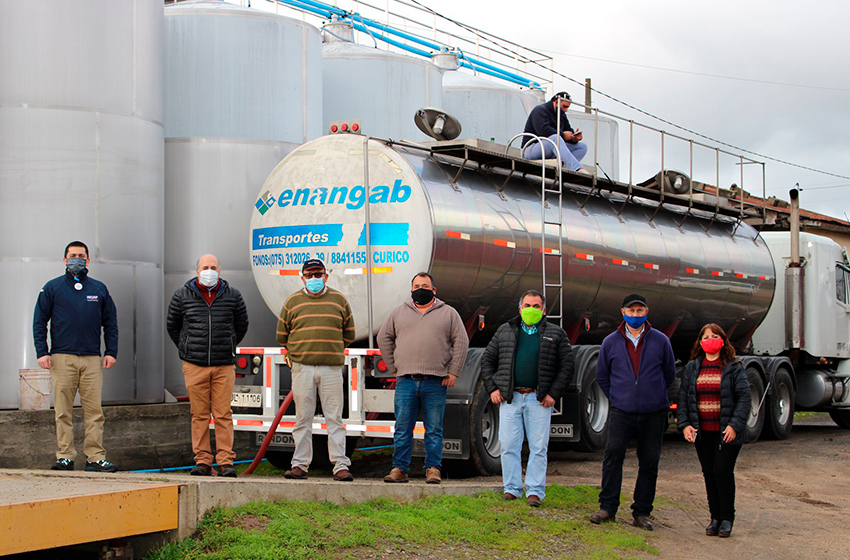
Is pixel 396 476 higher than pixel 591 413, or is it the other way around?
pixel 591 413

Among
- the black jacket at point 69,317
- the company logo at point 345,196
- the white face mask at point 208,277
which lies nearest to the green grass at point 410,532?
the white face mask at point 208,277

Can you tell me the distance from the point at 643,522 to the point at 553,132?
6.16 m

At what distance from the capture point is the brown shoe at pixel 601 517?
26.8 ft

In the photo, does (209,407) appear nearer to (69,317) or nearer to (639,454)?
(69,317)

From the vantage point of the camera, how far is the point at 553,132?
42.8 feet

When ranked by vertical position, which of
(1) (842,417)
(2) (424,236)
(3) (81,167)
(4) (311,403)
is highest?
(3) (81,167)

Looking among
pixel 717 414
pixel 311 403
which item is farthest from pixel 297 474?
pixel 717 414

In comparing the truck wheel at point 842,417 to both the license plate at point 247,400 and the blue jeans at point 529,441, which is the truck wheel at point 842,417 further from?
the license plate at point 247,400

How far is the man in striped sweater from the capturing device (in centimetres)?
888

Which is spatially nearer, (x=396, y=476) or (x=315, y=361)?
(x=396, y=476)

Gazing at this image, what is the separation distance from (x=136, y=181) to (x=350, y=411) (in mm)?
3973

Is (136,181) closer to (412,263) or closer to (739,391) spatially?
(412,263)

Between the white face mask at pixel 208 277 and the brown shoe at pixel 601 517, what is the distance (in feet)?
12.8

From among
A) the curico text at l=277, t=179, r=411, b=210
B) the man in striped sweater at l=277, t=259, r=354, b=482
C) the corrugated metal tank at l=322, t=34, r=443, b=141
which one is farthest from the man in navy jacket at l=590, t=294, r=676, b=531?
the corrugated metal tank at l=322, t=34, r=443, b=141
